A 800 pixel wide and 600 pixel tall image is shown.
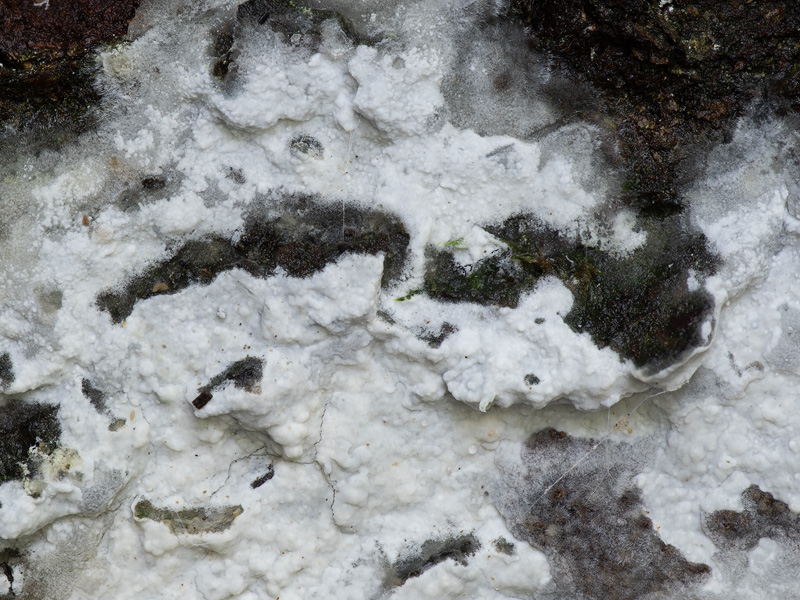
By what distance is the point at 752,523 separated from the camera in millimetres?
3203

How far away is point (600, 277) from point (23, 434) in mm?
2640

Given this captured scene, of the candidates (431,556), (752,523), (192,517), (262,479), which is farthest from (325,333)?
(752,523)

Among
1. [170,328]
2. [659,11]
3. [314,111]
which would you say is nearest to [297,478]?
[170,328]

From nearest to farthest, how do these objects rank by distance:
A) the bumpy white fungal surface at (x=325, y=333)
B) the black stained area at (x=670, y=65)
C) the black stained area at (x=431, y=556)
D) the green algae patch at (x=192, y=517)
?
the black stained area at (x=670, y=65)
the bumpy white fungal surface at (x=325, y=333)
the green algae patch at (x=192, y=517)
the black stained area at (x=431, y=556)

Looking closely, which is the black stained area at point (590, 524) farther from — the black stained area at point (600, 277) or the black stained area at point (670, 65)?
the black stained area at point (670, 65)

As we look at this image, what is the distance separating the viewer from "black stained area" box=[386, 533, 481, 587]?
3277 mm

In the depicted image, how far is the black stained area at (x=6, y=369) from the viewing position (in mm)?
3043

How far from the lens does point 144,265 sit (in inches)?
122

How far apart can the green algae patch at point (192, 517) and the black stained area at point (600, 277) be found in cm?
138

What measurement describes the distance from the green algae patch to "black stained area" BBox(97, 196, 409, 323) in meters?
0.87

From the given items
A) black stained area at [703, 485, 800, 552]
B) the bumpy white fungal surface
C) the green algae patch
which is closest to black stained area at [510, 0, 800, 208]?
the bumpy white fungal surface

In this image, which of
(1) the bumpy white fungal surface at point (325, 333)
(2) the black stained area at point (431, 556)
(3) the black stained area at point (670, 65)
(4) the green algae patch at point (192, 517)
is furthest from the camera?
(2) the black stained area at point (431, 556)

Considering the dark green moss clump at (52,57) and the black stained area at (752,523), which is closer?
the dark green moss clump at (52,57)

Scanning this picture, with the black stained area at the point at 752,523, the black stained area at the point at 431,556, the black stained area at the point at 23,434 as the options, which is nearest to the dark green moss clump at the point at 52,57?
the black stained area at the point at 23,434
